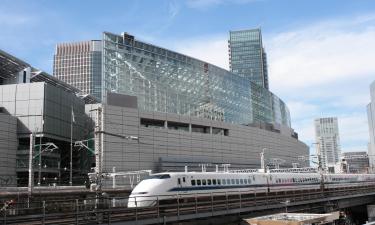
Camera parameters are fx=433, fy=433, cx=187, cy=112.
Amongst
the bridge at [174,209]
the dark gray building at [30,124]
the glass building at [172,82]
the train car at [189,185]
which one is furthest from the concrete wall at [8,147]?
the train car at [189,185]

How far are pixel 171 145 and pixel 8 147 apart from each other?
32932 millimetres

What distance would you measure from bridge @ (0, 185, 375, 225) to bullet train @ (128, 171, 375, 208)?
0.78 meters

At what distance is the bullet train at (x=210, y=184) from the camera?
34.8 meters

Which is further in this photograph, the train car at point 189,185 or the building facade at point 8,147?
the building facade at point 8,147

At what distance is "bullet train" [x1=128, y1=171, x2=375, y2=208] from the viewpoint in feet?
114

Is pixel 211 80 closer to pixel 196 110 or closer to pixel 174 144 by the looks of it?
pixel 196 110

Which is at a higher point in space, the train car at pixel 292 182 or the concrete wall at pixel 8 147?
the concrete wall at pixel 8 147

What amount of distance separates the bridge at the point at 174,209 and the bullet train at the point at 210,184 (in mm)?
776

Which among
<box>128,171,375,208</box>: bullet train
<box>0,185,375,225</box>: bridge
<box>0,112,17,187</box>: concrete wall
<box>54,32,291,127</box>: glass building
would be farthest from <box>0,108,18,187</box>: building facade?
<box>128,171,375,208</box>: bullet train

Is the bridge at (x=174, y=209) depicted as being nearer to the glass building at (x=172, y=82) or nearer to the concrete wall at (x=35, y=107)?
the concrete wall at (x=35, y=107)

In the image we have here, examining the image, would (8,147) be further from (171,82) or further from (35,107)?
(171,82)

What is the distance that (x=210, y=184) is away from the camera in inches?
1633

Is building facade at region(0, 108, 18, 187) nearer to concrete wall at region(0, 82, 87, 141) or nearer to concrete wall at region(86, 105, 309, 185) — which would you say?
concrete wall at region(0, 82, 87, 141)

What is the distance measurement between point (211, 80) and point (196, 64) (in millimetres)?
8703
